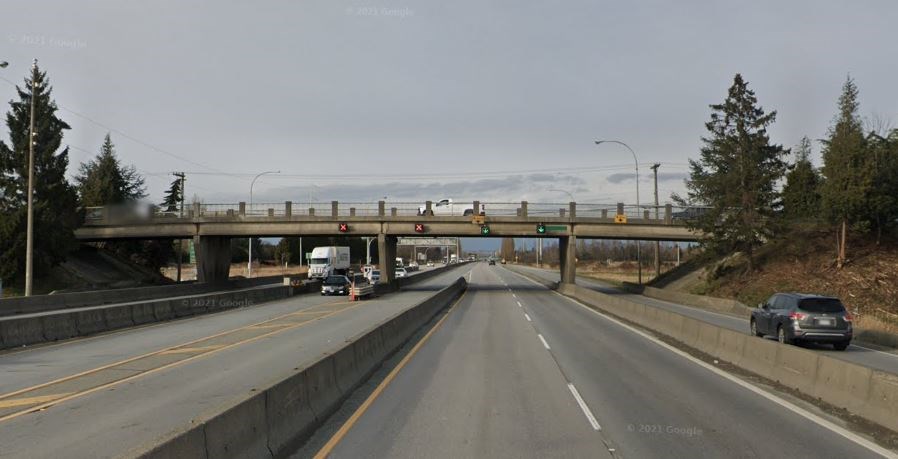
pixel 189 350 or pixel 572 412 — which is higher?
pixel 572 412

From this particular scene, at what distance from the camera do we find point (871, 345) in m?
21.8

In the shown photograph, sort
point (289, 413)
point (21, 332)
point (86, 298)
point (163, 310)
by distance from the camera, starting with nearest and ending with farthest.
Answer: point (289, 413) → point (21, 332) → point (163, 310) → point (86, 298)

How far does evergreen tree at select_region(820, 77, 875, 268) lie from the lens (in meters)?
41.5

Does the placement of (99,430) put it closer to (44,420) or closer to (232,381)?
(44,420)

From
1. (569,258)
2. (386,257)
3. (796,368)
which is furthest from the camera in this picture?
(386,257)

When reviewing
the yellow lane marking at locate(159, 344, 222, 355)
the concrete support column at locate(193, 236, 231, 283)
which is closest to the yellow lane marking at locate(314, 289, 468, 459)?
the yellow lane marking at locate(159, 344, 222, 355)

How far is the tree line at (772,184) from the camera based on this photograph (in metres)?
42.2

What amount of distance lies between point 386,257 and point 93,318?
32894 mm

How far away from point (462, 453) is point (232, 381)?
23.1ft

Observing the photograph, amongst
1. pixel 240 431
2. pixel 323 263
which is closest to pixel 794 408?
pixel 240 431

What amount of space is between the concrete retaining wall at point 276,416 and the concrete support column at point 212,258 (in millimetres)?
46613

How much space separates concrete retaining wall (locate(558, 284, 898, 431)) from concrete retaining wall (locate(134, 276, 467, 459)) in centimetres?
748

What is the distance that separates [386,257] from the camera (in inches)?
2233

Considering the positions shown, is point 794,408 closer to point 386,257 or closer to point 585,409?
point 585,409
